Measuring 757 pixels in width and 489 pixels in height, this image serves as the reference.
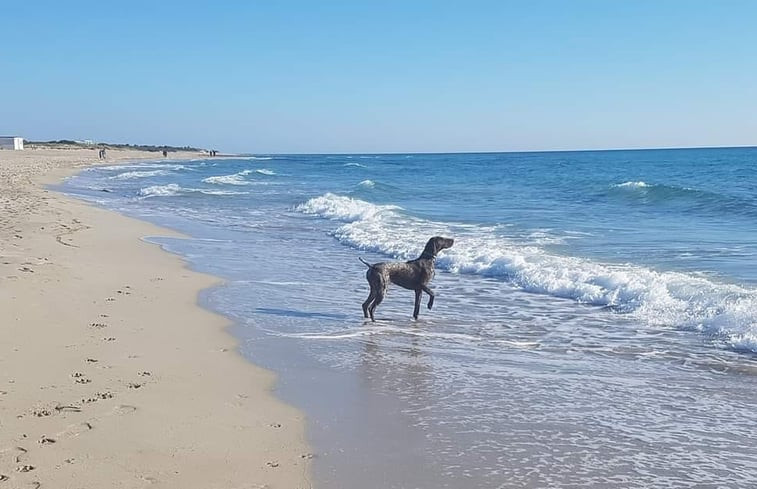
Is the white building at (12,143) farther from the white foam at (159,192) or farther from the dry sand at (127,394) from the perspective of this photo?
the dry sand at (127,394)

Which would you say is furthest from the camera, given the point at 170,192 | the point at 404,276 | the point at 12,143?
the point at 12,143

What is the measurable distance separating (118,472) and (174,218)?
19939mm

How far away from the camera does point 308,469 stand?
15.2 feet

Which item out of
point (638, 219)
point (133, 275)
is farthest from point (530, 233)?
point (133, 275)

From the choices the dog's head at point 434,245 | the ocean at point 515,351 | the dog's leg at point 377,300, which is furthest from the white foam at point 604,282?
the dog's leg at point 377,300

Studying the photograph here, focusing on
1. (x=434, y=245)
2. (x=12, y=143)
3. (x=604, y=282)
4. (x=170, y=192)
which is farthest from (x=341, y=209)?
(x=12, y=143)

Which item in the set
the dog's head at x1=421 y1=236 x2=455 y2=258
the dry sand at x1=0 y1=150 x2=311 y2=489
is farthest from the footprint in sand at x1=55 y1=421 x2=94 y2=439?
the dog's head at x1=421 y1=236 x2=455 y2=258

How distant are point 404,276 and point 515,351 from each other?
2369 mm

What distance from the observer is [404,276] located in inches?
389

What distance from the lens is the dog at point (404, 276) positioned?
9.54 meters

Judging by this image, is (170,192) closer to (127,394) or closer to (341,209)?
(341,209)

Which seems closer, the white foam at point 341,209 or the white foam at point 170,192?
the white foam at point 341,209

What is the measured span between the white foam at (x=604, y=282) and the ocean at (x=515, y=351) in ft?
0.13

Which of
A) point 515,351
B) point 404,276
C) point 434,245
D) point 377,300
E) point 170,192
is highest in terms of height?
point 434,245
